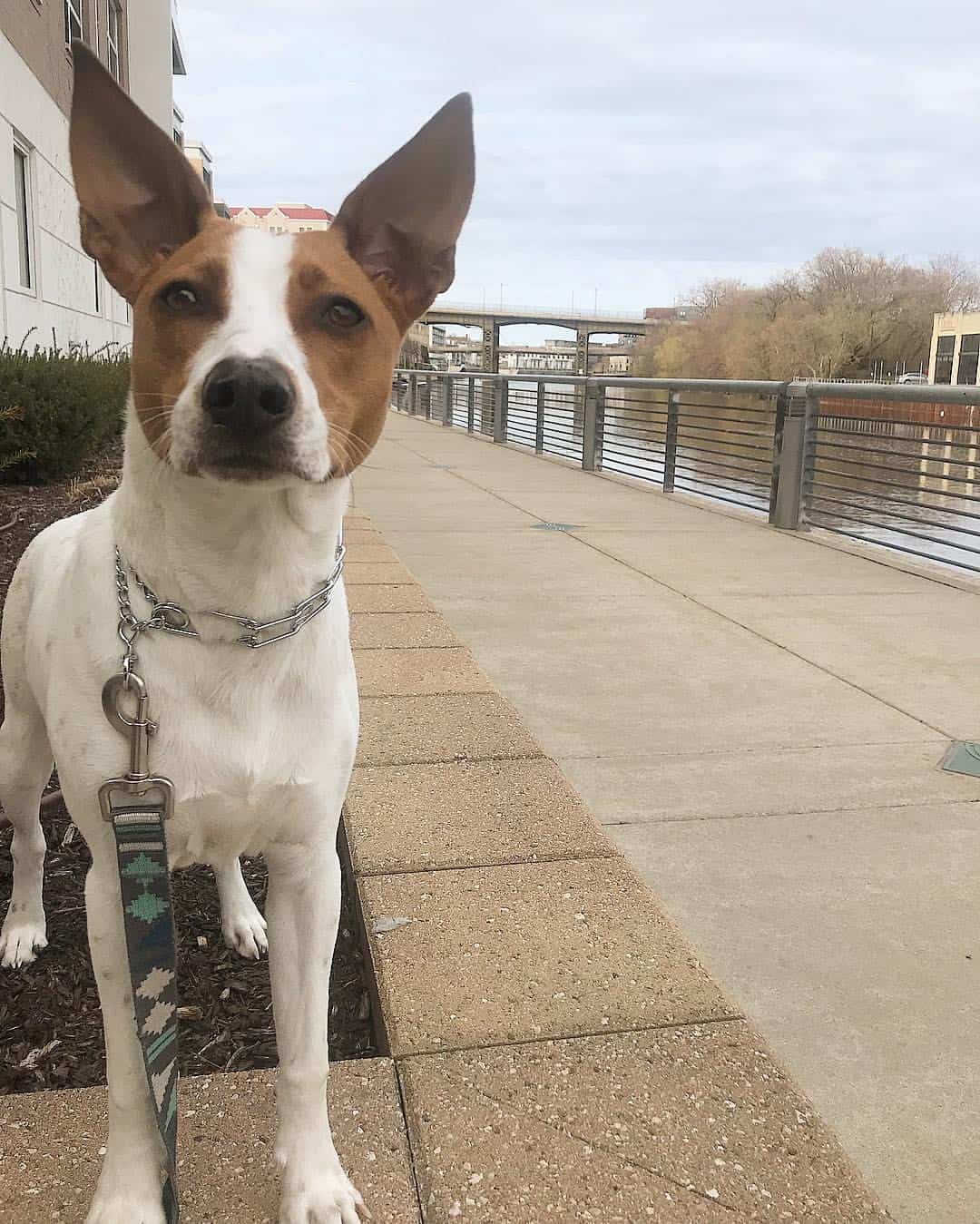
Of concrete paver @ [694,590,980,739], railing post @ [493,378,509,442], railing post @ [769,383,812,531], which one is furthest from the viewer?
railing post @ [493,378,509,442]

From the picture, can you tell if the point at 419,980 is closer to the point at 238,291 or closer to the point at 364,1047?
the point at 364,1047

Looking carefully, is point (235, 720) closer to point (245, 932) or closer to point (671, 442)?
point (245, 932)

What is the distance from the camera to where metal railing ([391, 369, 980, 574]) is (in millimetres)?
8117

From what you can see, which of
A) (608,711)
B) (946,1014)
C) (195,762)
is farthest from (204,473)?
(608,711)

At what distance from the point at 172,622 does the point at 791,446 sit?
7.92 metres

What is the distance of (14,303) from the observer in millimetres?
10789

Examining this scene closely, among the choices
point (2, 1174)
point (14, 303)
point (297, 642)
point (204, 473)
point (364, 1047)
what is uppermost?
point (14, 303)

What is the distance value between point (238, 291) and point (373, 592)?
423 centimetres

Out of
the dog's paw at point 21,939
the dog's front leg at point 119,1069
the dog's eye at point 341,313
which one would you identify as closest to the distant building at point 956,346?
the dog's paw at point 21,939

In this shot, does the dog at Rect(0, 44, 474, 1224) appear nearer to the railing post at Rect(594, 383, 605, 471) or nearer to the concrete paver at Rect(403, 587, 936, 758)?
the concrete paver at Rect(403, 587, 936, 758)

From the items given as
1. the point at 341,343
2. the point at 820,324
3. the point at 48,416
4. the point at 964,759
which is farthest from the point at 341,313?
the point at 820,324

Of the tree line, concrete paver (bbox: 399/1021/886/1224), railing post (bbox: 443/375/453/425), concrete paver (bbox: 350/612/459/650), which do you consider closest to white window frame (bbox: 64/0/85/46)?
concrete paver (bbox: 350/612/459/650)

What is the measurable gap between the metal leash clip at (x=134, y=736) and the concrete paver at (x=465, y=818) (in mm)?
1148

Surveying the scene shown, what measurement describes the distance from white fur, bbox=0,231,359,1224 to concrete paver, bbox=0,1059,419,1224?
0.19ft
